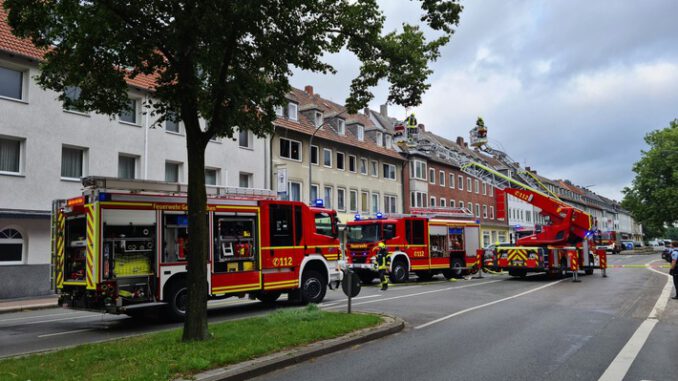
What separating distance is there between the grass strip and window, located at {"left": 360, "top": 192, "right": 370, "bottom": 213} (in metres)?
29.4

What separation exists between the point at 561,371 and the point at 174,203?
8204mm

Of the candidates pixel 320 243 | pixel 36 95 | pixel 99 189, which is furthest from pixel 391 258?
pixel 36 95

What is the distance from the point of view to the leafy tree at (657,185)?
60.8 meters

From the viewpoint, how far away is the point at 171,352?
731cm

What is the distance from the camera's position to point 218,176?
91.8 feet

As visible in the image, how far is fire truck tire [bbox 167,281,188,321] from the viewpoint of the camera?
451 inches

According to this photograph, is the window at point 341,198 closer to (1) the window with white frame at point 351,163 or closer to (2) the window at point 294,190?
(1) the window with white frame at point 351,163

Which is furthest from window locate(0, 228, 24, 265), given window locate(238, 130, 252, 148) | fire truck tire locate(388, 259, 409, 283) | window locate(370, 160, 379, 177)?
window locate(370, 160, 379, 177)

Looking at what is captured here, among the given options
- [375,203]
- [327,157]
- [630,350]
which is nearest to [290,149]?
[327,157]

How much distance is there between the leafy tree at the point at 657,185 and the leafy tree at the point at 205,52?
198 feet

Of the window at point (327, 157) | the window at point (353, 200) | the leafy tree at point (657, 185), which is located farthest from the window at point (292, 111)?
the leafy tree at point (657, 185)

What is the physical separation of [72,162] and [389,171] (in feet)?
86.7

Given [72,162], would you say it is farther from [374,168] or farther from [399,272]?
[374,168]

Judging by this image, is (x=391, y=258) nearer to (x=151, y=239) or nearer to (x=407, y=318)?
(x=407, y=318)
